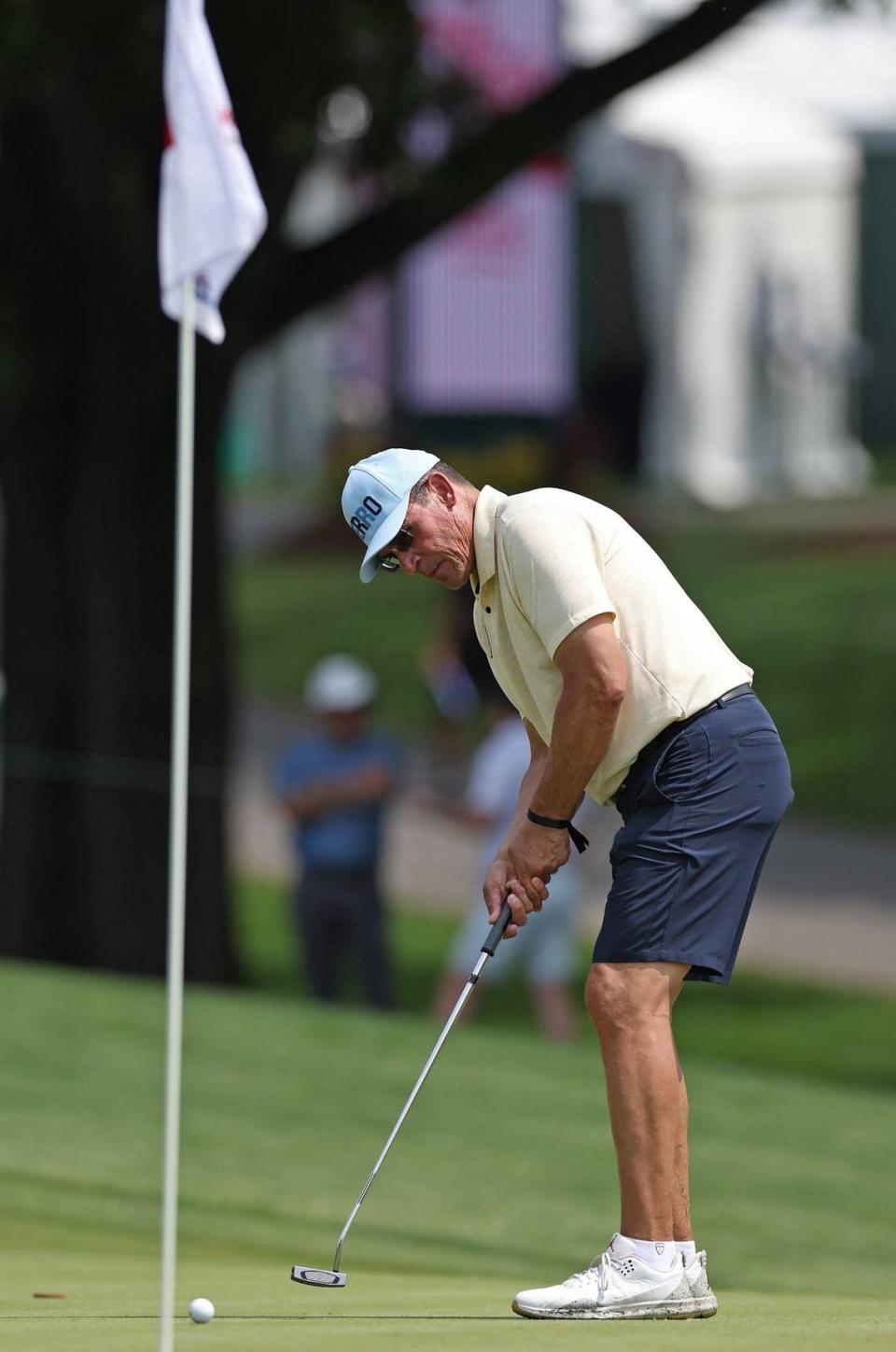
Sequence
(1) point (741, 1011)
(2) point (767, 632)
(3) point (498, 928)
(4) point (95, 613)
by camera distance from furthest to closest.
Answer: (2) point (767, 632) < (1) point (741, 1011) < (4) point (95, 613) < (3) point (498, 928)

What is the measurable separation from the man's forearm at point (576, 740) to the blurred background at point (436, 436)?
336 cm

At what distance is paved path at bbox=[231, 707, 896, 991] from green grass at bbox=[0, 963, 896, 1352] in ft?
10.6

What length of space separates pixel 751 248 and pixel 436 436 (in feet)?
14.2

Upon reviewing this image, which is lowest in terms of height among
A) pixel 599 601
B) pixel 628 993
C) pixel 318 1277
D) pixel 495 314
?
pixel 318 1277

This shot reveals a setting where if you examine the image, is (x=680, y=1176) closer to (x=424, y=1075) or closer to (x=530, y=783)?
(x=424, y=1075)

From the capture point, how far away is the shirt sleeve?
16.6 feet

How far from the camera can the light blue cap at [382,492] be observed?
16.9ft

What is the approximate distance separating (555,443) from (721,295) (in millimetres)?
5409

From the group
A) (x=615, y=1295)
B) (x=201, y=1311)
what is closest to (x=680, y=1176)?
(x=615, y=1295)

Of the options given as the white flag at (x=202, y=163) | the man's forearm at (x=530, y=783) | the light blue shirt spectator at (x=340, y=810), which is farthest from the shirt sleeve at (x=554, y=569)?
the light blue shirt spectator at (x=340, y=810)

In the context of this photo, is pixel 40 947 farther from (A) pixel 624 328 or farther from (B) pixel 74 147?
(A) pixel 624 328

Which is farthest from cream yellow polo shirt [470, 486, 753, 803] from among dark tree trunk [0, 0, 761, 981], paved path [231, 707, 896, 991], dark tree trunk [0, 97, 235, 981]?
paved path [231, 707, 896, 991]

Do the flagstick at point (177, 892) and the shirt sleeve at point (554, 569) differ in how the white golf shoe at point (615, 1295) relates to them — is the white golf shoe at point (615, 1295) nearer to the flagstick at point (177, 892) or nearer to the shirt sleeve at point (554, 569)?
the flagstick at point (177, 892)

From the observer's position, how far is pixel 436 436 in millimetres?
31844
